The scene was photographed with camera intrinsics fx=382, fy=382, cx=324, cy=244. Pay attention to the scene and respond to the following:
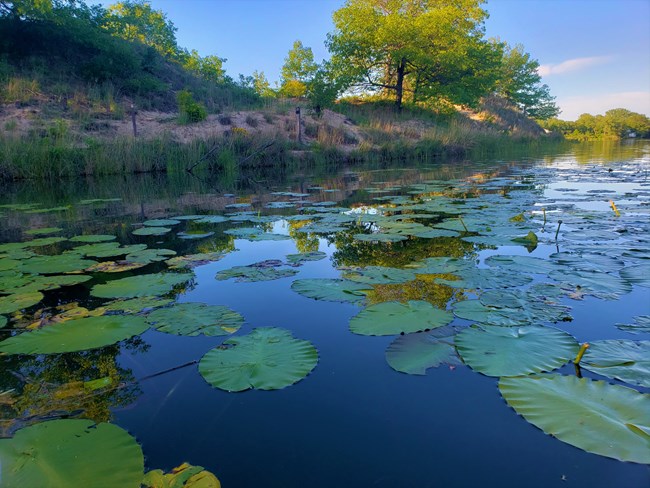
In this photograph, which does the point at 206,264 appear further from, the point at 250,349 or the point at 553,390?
the point at 553,390

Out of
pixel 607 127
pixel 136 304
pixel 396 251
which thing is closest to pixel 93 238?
pixel 136 304

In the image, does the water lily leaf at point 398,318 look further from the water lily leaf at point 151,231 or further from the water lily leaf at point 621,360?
the water lily leaf at point 151,231

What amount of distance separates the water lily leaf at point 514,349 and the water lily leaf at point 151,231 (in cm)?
253

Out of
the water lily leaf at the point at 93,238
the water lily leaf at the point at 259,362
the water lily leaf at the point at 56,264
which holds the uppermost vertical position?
the water lily leaf at the point at 93,238

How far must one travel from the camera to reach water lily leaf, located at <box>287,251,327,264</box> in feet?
7.35

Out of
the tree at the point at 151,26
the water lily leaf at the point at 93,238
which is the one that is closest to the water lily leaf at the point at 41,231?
the water lily leaf at the point at 93,238

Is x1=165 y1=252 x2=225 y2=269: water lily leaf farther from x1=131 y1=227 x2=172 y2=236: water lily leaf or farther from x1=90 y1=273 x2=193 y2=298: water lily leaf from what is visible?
x1=131 y1=227 x2=172 y2=236: water lily leaf

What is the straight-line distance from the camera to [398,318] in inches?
54.5

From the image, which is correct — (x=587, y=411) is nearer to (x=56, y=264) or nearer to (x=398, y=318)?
(x=398, y=318)

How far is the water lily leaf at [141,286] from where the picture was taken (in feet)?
5.65

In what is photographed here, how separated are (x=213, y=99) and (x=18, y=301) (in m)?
16.2

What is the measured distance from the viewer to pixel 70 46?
47.8 ft

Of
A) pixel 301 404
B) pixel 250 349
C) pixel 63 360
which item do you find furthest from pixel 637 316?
pixel 63 360

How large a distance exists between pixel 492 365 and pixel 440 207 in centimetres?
289
